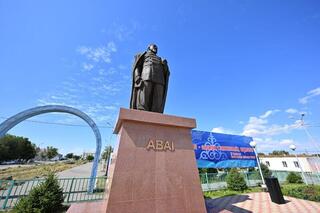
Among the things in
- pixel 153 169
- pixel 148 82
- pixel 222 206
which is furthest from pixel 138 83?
pixel 222 206

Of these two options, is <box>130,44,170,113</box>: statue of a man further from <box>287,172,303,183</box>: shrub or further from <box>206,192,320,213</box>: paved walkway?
<box>287,172,303,183</box>: shrub

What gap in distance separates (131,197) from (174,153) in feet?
3.83

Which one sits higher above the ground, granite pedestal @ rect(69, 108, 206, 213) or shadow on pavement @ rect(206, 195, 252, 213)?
granite pedestal @ rect(69, 108, 206, 213)

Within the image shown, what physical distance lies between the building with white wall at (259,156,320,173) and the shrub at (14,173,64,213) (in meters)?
30.9

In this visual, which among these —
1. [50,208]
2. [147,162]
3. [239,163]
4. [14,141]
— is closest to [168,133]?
[147,162]

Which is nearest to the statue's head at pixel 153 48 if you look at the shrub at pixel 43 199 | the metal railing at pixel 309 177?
the shrub at pixel 43 199

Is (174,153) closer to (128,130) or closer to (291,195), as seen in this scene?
(128,130)

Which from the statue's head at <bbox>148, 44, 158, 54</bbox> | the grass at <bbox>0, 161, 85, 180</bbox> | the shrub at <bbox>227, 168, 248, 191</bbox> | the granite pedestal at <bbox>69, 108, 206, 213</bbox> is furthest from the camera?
the grass at <bbox>0, 161, 85, 180</bbox>

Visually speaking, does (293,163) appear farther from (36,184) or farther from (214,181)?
(36,184)

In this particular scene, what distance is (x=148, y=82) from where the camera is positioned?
379 centimetres

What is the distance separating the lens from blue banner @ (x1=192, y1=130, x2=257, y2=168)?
1277 centimetres

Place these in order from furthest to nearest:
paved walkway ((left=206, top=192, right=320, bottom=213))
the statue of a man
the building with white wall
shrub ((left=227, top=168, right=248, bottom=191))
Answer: the building with white wall
shrub ((left=227, top=168, right=248, bottom=191))
paved walkway ((left=206, top=192, right=320, bottom=213))
the statue of a man

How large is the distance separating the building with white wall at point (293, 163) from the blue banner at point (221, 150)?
1448 centimetres

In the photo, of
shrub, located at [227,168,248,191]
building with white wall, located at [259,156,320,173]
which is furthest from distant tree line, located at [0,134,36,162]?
building with white wall, located at [259,156,320,173]
